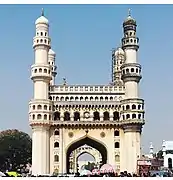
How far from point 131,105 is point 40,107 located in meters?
7.44

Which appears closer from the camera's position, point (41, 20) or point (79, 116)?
point (79, 116)

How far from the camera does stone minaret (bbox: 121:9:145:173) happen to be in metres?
36.4

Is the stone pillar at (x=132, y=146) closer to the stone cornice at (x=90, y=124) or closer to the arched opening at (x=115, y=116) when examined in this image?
the stone cornice at (x=90, y=124)

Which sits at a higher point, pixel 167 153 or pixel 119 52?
pixel 119 52

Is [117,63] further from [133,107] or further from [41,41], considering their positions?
[41,41]

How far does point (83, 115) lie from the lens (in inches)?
1492

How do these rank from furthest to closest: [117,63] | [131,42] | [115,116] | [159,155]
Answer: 1. [159,155]
2. [117,63]
3. [131,42]
4. [115,116]

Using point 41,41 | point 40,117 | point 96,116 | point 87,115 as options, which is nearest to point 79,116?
point 87,115

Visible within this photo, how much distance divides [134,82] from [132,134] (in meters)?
4.43

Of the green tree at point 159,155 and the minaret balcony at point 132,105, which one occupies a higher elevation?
the minaret balcony at point 132,105

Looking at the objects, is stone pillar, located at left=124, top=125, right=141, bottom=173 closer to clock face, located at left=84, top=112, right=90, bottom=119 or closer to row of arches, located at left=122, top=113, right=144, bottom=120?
row of arches, located at left=122, top=113, right=144, bottom=120

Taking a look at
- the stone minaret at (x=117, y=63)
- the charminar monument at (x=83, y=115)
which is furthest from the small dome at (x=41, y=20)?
the stone minaret at (x=117, y=63)

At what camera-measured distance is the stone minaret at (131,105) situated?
119 feet

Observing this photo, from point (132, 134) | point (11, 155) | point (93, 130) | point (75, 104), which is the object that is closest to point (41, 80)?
point (75, 104)
